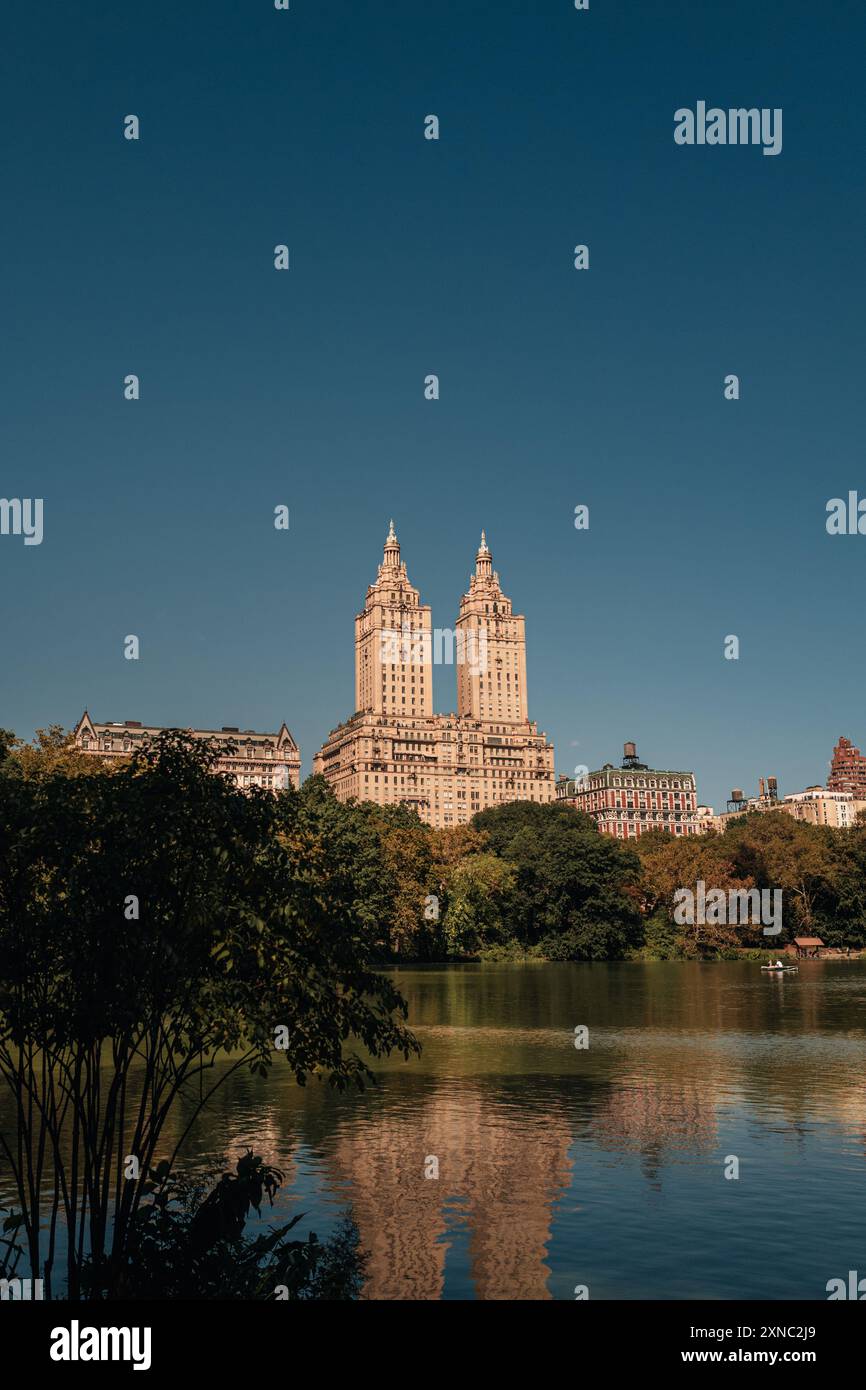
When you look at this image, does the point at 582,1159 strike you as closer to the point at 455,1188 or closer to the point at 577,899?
the point at 455,1188

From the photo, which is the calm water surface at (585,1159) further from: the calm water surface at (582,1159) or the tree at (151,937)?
the tree at (151,937)

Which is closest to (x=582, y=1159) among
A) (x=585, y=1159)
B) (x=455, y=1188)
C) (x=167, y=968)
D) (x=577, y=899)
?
(x=585, y=1159)

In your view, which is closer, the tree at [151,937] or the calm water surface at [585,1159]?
the tree at [151,937]

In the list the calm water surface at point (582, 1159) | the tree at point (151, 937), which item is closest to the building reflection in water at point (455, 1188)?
the calm water surface at point (582, 1159)

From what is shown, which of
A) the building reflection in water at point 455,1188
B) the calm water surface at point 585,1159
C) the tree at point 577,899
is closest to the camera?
the building reflection in water at point 455,1188

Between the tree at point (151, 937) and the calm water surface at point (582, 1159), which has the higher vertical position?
the tree at point (151, 937)

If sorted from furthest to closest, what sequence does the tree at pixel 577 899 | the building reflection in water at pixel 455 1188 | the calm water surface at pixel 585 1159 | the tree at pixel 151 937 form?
the tree at pixel 577 899, the calm water surface at pixel 585 1159, the building reflection in water at pixel 455 1188, the tree at pixel 151 937

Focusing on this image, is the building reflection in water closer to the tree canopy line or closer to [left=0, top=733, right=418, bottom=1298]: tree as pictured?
the tree canopy line

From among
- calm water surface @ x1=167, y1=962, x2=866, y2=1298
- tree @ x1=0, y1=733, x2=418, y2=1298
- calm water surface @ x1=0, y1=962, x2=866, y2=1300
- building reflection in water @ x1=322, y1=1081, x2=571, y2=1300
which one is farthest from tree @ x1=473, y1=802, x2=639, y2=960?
tree @ x1=0, y1=733, x2=418, y2=1298
